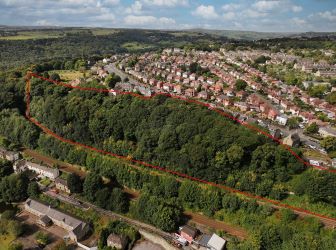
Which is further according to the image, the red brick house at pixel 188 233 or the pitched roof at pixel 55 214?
the pitched roof at pixel 55 214

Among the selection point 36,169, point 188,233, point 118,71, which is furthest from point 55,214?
point 118,71

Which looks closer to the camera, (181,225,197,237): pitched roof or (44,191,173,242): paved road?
(181,225,197,237): pitched roof

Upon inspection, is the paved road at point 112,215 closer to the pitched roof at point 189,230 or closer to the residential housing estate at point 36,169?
the pitched roof at point 189,230

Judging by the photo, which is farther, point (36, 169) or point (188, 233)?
point (36, 169)

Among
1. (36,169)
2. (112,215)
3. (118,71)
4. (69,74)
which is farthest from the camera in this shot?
(118,71)

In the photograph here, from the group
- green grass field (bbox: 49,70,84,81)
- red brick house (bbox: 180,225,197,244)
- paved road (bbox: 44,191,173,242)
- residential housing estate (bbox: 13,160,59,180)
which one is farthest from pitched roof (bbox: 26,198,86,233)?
green grass field (bbox: 49,70,84,81)

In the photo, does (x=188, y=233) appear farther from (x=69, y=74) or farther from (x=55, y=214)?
(x=69, y=74)

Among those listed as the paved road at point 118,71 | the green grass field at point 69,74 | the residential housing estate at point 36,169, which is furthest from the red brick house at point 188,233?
the green grass field at point 69,74

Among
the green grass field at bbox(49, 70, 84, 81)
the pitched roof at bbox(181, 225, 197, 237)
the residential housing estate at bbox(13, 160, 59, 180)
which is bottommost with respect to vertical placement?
the pitched roof at bbox(181, 225, 197, 237)

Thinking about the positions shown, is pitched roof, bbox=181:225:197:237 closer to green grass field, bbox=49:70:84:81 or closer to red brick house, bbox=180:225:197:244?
red brick house, bbox=180:225:197:244

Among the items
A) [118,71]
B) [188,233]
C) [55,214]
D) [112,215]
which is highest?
[118,71]

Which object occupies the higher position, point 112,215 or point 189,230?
point 189,230

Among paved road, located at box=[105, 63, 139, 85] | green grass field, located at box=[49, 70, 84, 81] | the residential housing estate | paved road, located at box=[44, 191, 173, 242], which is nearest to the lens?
paved road, located at box=[44, 191, 173, 242]

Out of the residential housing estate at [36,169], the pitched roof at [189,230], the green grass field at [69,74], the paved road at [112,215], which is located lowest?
the paved road at [112,215]
